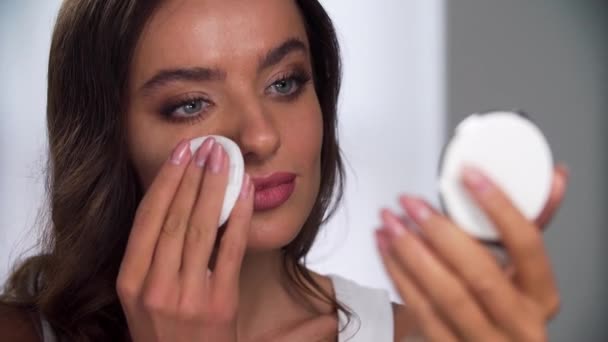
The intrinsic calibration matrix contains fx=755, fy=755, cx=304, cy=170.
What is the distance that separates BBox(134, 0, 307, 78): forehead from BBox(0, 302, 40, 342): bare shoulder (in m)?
0.46

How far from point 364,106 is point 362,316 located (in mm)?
1174

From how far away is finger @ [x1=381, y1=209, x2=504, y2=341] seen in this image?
1.97 feet

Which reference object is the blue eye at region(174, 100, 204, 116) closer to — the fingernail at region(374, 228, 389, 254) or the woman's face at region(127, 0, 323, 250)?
the woman's face at region(127, 0, 323, 250)

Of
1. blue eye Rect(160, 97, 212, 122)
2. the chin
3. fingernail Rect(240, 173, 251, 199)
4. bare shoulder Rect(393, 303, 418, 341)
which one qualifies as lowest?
bare shoulder Rect(393, 303, 418, 341)

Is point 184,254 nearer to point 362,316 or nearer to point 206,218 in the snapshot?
point 206,218

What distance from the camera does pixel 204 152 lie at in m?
0.87

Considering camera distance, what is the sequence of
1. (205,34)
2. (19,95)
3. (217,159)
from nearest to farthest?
(217,159) < (205,34) < (19,95)

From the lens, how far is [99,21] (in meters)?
1.05

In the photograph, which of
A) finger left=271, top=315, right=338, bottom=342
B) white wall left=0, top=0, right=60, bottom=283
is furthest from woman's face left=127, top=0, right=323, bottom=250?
white wall left=0, top=0, right=60, bottom=283

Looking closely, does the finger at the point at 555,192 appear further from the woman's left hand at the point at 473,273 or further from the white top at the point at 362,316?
the white top at the point at 362,316

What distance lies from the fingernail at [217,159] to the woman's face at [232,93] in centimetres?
8

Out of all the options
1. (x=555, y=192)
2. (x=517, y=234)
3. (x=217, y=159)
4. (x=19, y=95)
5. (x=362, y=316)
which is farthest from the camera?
(x=19, y=95)

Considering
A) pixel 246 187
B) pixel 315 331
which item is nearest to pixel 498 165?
pixel 246 187

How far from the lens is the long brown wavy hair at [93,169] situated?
1.04 metres
